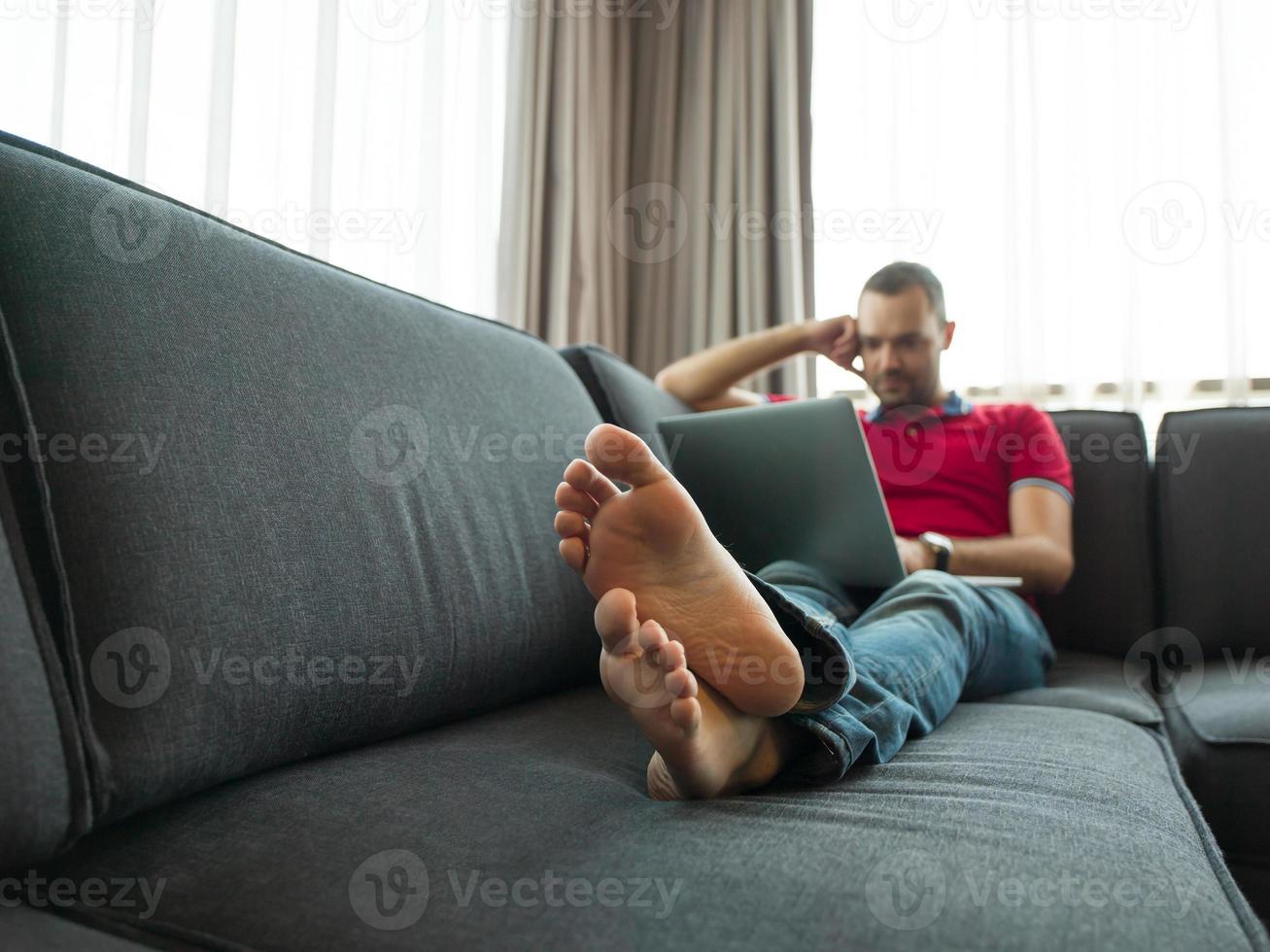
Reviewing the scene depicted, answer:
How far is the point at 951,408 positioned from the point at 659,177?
1.40m

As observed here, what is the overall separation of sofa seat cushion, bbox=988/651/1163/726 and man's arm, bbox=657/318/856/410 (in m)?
0.70

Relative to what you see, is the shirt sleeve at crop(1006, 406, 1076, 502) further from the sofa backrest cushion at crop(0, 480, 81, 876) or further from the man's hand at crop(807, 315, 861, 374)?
the sofa backrest cushion at crop(0, 480, 81, 876)

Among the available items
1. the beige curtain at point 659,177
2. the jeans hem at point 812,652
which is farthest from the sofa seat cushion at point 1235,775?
the beige curtain at point 659,177

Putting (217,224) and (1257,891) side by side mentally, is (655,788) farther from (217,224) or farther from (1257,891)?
(1257,891)

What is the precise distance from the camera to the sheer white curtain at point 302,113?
1395 millimetres

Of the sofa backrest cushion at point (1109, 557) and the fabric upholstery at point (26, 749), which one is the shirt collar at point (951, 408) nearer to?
the sofa backrest cushion at point (1109, 557)

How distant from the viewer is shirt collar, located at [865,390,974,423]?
1.72 meters

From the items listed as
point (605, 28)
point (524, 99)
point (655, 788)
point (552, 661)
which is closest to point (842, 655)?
point (655, 788)

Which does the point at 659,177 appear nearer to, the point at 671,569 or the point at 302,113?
the point at 302,113

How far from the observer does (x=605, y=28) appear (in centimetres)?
267

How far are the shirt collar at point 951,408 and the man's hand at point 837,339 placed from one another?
0.12 m

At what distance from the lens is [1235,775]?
107 cm

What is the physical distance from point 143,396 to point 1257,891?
126cm

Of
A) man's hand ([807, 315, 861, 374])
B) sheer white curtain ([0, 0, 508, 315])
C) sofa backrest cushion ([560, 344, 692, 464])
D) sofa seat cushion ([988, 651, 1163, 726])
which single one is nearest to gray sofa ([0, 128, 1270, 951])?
sofa seat cushion ([988, 651, 1163, 726])
